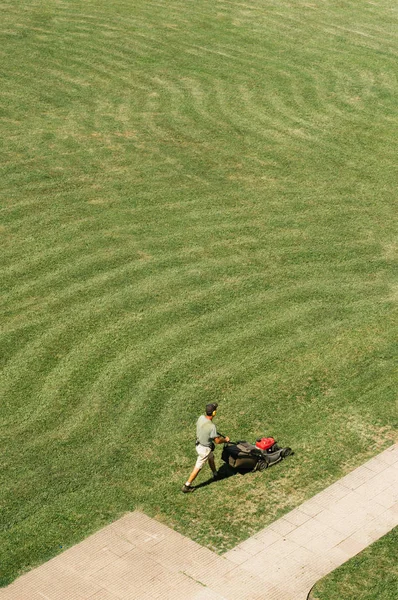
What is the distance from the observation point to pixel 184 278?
24.0 meters

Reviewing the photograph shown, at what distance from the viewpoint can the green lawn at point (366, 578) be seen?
14.0 metres

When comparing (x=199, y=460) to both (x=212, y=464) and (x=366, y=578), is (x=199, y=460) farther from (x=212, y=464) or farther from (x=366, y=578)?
(x=366, y=578)

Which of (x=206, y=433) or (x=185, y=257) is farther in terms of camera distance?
(x=185, y=257)

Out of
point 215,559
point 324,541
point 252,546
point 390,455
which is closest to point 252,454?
point 252,546

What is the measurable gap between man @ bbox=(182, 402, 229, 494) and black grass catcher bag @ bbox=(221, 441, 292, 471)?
0.50m

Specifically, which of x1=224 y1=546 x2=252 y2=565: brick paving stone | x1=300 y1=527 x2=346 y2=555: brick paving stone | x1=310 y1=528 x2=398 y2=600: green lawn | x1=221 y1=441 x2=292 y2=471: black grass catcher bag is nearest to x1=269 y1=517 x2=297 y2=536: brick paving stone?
x1=300 y1=527 x2=346 y2=555: brick paving stone

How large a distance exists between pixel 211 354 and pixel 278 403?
242cm

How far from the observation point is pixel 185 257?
2506cm

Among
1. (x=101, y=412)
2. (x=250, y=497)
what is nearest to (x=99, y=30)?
(x=101, y=412)

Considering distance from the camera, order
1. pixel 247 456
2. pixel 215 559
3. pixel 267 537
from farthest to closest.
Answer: pixel 247 456
pixel 267 537
pixel 215 559

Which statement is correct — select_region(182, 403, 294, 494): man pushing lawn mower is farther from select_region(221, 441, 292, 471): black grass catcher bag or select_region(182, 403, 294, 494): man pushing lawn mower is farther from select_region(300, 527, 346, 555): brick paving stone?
select_region(300, 527, 346, 555): brick paving stone

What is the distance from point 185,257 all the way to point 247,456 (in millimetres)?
9384

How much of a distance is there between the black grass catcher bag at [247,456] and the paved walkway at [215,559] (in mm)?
1236

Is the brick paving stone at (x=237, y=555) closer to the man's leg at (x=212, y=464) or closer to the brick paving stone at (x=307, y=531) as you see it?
the brick paving stone at (x=307, y=531)
